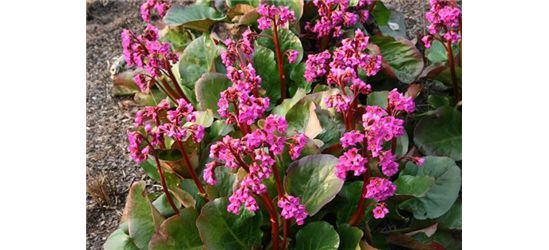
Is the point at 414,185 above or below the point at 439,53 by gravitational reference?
below

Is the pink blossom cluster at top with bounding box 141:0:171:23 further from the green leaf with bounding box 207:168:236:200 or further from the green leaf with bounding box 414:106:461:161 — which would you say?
the green leaf with bounding box 414:106:461:161

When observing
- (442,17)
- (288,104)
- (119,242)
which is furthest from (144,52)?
(442,17)

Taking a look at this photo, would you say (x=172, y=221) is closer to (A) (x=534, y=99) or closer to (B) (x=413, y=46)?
(A) (x=534, y=99)

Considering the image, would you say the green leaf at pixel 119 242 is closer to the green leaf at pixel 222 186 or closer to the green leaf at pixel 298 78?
the green leaf at pixel 222 186

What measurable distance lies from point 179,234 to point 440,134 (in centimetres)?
136

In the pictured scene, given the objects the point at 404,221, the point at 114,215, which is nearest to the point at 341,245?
the point at 404,221

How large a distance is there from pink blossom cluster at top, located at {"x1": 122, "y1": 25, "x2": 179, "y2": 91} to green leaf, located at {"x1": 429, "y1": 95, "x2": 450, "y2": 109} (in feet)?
4.29

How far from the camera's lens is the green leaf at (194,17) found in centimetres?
362

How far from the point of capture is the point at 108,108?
3615 millimetres

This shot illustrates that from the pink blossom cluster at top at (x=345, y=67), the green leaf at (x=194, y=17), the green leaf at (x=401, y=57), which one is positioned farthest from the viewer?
the green leaf at (x=194, y=17)

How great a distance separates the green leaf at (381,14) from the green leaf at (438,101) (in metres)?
0.67

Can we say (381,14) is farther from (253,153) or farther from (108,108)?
(253,153)

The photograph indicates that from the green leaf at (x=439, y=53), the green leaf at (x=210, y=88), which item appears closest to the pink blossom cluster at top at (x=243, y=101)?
the green leaf at (x=210, y=88)

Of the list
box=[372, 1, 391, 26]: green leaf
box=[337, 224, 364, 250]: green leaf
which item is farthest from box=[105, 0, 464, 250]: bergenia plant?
box=[372, 1, 391, 26]: green leaf
